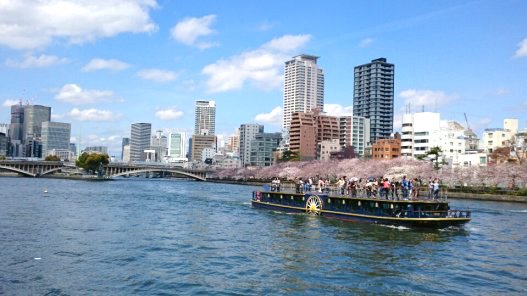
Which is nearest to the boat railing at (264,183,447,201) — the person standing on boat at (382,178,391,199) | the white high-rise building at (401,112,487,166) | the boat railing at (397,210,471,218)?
the person standing on boat at (382,178,391,199)

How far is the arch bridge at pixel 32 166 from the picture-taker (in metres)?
163

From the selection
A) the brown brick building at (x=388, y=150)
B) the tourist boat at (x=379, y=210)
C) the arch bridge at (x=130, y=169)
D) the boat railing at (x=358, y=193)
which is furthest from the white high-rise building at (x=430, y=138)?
the tourist boat at (x=379, y=210)

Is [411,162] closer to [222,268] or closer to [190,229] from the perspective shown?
[190,229]

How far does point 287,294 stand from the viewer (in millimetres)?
21812

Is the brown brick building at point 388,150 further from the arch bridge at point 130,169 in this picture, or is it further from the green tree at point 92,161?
the green tree at point 92,161

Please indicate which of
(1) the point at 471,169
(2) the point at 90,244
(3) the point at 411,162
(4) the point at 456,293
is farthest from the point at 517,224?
(3) the point at 411,162

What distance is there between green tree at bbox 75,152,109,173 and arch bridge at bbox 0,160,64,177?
8.49 metres

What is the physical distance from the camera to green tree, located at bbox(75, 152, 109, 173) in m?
172

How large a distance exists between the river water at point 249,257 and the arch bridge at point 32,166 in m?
129

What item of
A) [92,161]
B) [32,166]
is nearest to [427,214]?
[92,161]

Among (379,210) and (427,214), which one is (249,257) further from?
(427,214)

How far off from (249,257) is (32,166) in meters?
167

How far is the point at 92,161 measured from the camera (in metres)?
172

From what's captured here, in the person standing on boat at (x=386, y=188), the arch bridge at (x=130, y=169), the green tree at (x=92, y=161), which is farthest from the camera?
Result: the arch bridge at (x=130, y=169)
